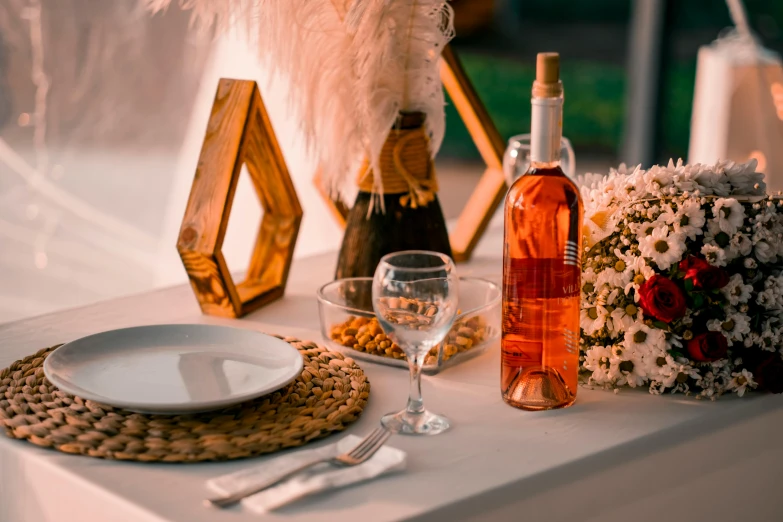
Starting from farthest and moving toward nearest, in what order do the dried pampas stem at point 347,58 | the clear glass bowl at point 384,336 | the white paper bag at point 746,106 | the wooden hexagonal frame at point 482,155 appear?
the white paper bag at point 746,106
the wooden hexagonal frame at point 482,155
the dried pampas stem at point 347,58
the clear glass bowl at point 384,336

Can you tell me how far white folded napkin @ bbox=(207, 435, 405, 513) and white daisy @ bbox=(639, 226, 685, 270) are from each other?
1.11 feet

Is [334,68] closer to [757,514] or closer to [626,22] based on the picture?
[757,514]

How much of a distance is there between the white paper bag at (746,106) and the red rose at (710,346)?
50.0 inches

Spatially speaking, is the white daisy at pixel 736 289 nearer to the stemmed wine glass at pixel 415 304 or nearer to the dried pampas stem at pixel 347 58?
the stemmed wine glass at pixel 415 304

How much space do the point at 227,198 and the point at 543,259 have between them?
49cm

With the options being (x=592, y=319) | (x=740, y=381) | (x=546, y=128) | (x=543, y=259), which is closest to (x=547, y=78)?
(x=546, y=128)

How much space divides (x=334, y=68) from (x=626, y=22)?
8371 mm

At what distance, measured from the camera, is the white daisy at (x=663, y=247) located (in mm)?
919

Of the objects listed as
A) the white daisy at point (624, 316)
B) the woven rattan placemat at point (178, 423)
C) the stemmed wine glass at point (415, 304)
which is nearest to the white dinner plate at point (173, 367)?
the woven rattan placemat at point (178, 423)

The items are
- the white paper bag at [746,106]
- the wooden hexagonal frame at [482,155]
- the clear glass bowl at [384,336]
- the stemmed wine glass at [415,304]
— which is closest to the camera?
the stemmed wine glass at [415,304]

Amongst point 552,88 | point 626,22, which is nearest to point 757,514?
point 552,88

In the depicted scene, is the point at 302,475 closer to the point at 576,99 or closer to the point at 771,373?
the point at 771,373

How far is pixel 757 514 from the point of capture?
3.28ft

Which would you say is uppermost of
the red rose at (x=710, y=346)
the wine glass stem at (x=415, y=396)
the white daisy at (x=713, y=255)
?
the white daisy at (x=713, y=255)
